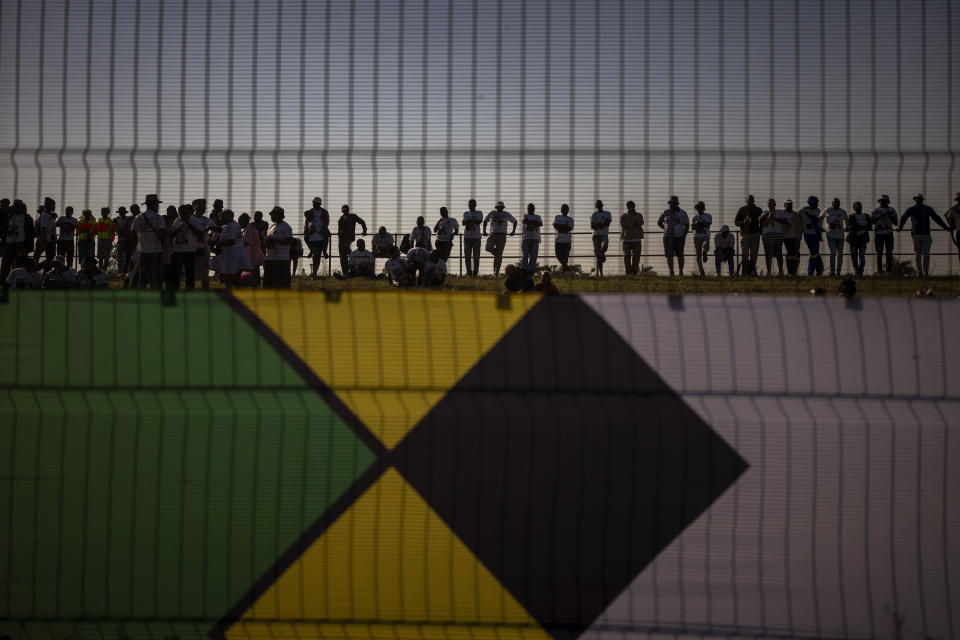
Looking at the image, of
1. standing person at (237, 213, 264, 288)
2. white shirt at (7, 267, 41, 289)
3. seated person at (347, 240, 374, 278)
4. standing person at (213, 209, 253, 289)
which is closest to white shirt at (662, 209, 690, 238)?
seated person at (347, 240, 374, 278)

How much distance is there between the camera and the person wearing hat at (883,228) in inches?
229

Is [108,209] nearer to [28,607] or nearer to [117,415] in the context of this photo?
[117,415]

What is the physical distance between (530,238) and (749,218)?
1.34 m

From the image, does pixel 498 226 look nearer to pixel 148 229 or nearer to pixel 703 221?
pixel 703 221

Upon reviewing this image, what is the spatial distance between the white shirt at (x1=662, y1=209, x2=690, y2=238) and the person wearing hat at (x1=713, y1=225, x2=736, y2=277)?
81 cm

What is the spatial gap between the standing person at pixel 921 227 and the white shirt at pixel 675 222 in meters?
1.18

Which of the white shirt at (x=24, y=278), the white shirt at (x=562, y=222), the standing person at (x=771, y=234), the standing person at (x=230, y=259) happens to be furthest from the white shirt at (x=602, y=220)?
the white shirt at (x=24, y=278)

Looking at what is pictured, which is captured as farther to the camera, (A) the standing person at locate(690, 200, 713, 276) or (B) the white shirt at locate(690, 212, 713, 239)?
(B) the white shirt at locate(690, 212, 713, 239)

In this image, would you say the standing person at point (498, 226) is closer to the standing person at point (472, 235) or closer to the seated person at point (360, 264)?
the standing person at point (472, 235)

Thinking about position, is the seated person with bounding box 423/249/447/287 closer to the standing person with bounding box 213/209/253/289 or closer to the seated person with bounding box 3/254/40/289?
the standing person with bounding box 213/209/253/289

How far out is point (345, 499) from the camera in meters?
4.68

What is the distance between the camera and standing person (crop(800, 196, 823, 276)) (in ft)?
19.8

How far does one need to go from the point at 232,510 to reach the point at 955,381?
10.3 ft

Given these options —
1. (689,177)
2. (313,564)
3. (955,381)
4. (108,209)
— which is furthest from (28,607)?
(955,381)
